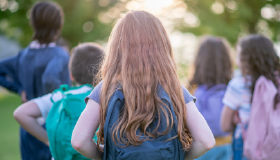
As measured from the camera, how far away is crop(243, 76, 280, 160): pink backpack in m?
2.25

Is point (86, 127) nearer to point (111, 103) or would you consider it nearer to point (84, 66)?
point (111, 103)

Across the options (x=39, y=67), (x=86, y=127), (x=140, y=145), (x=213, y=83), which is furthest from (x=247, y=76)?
(x=39, y=67)

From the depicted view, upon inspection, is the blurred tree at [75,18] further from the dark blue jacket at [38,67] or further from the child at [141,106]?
the child at [141,106]

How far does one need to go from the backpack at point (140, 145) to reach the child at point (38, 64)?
1421 mm

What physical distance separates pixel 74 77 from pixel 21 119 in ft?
1.90

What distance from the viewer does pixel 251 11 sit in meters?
11.5

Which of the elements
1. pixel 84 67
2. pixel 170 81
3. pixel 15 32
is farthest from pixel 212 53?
pixel 15 32

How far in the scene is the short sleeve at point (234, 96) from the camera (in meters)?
2.52

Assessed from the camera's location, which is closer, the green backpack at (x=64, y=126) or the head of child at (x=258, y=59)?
the green backpack at (x=64, y=126)

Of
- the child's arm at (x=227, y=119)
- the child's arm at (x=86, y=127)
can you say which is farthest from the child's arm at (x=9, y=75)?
the child's arm at (x=227, y=119)

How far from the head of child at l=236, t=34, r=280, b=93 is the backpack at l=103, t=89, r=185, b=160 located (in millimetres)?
1324

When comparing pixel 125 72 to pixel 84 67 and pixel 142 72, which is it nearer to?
pixel 142 72

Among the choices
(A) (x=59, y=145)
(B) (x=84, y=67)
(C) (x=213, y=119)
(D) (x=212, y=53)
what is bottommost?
(C) (x=213, y=119)

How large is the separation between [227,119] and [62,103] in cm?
163
